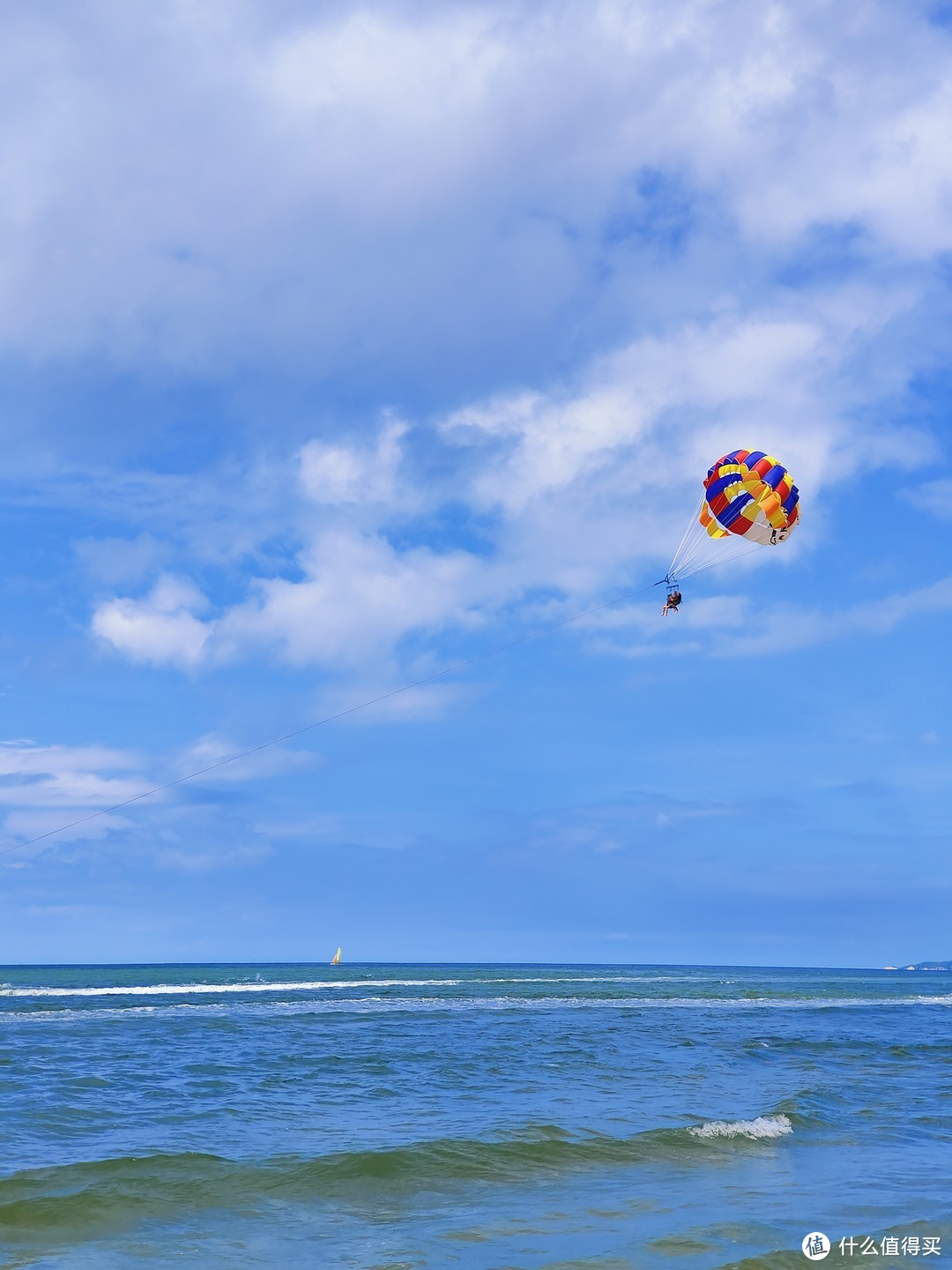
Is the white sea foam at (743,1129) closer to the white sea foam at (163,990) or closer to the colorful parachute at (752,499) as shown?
the colorful parachute at (752,499)

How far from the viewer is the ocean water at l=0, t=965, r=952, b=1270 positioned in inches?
362

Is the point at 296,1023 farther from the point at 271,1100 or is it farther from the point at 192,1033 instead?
the point at 271,1100

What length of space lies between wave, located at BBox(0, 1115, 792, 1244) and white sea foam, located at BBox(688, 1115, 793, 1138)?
0.05m

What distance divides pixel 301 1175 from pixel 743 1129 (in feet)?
19.9

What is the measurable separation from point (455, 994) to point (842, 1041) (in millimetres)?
27492

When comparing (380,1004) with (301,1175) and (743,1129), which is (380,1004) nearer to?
(743,1129)

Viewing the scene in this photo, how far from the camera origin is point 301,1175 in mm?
11570

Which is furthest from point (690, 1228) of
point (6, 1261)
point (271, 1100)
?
point (271, 1100)

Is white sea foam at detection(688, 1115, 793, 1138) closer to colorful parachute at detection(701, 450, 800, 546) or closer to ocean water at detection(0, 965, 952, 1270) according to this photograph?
ocean water at detection(0, 965, 952, 1270)

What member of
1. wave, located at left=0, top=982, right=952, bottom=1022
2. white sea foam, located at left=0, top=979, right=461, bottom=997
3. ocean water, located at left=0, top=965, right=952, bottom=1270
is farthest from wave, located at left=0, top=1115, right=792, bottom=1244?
white sea foam, located at left=0, top=979, right=461, bottom=997

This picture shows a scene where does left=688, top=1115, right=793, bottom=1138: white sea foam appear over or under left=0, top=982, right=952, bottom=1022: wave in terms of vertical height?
over

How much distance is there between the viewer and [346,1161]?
39.4ft

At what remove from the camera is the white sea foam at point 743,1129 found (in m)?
13.6

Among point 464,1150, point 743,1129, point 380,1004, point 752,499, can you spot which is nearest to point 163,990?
point 380,1004
